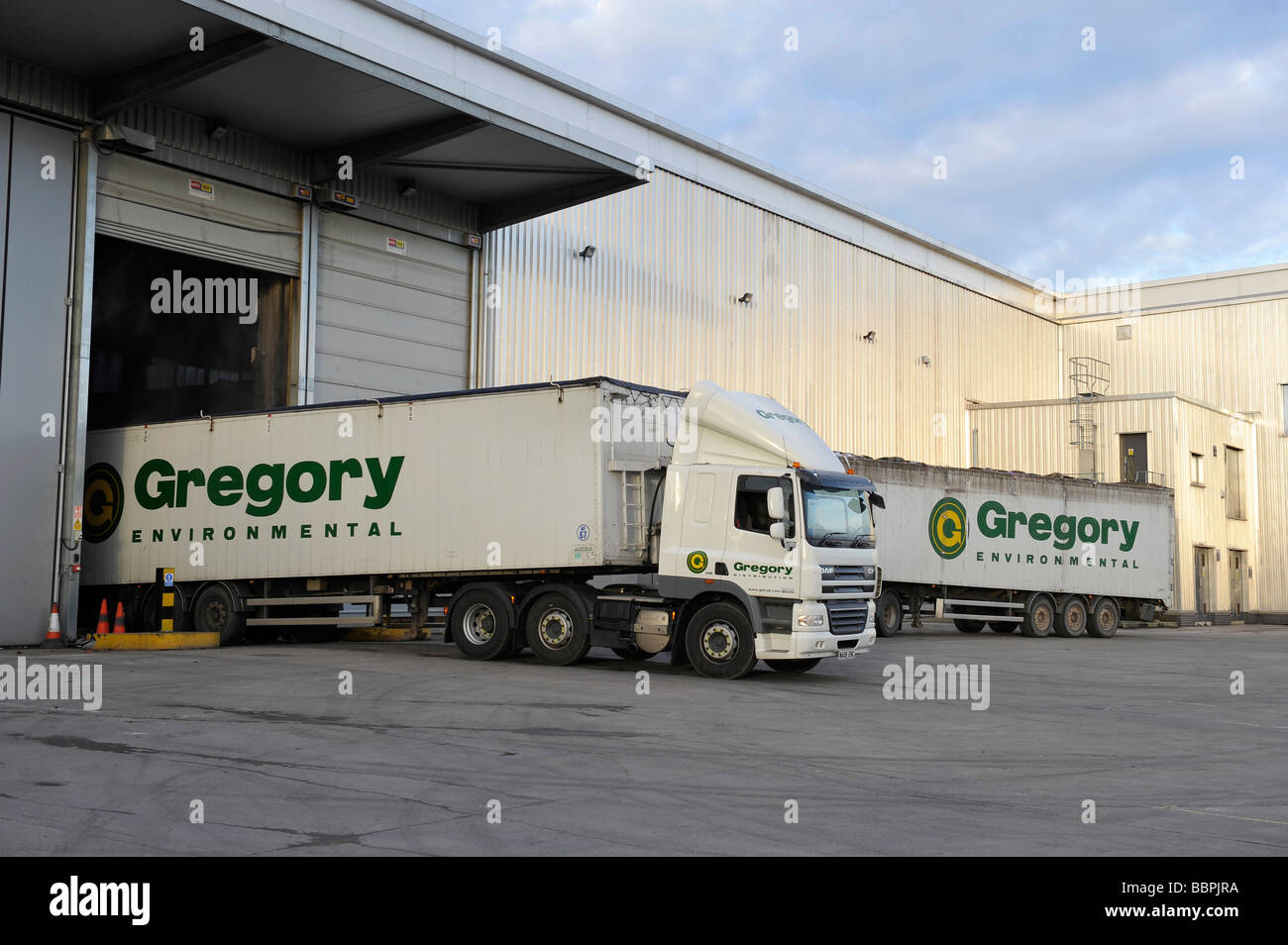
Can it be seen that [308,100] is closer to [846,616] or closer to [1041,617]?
[846,616]

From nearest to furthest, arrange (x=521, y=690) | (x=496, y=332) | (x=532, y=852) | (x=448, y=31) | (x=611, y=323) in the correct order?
1. (x=532, y=852)
2. (x=521, y=690)
3. (x=448, y=31)
4. (x=496, y=332)
5. (x=611, y=323)

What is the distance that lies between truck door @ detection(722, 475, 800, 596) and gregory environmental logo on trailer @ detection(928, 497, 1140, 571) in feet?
41.0

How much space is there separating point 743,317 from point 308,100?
582 inches

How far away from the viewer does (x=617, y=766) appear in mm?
8789

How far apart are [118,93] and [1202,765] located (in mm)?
18708

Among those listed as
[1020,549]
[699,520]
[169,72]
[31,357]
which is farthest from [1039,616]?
[31,357]

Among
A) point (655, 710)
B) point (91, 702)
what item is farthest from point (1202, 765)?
point (91, 702)

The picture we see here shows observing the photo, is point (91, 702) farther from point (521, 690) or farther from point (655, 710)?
point (655, 710)

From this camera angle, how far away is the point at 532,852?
6004mm

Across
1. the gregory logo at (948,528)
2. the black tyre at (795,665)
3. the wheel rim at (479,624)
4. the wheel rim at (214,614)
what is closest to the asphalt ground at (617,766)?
the black tyre at (795,665)

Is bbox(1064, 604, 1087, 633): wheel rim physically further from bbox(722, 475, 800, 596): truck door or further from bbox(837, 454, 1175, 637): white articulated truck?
bbox(722, 475, 800, 596): truck door

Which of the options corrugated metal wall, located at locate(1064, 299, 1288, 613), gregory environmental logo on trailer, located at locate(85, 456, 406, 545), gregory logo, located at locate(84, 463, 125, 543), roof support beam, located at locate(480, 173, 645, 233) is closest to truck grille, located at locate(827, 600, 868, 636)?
gregory environmental logo on trailer, located at locate(85, 456, 406, 545)

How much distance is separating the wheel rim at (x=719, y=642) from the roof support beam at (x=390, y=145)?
11.9 m

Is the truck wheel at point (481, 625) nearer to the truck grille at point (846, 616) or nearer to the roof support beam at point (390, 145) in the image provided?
the truck grille at point (846, 616)
